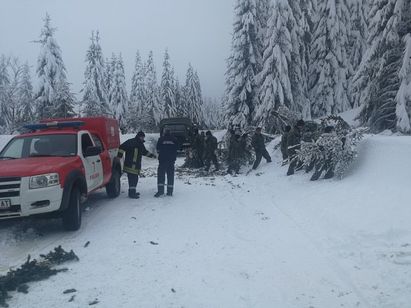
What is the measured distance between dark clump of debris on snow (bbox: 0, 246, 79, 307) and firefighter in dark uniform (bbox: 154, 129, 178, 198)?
544 centimetres

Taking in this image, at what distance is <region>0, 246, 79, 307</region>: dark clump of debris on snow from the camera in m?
5.77

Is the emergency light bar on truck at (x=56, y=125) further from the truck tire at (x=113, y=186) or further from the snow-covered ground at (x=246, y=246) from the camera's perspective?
the snow-covered ground at (x=246, y=246)

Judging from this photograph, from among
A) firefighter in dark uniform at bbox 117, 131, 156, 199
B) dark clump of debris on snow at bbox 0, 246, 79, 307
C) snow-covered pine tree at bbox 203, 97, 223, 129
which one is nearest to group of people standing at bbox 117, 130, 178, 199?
firefighter in dark uniform at bbox 117, 131, 156, 199

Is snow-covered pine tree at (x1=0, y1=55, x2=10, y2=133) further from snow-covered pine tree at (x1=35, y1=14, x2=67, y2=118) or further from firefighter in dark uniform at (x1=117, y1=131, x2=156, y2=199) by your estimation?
firefighter in dark uniform at (x1=117, y1=131, x2=156, y2=199)

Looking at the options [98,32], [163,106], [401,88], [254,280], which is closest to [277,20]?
[401,88]

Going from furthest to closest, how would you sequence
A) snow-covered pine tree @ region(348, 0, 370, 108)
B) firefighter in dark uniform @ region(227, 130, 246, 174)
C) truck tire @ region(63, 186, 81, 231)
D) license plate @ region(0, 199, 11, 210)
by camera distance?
snow-covered pine tree @ region(348, 0, 370, 108)
firefighter in dark uniform @ region(227, 130, 246, 174)
truck tire @ region(63, 186, 81, 231)
license plate @ region(0, 199, 11, 210)

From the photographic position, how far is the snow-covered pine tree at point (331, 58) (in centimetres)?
3231

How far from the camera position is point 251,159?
19.8 meters

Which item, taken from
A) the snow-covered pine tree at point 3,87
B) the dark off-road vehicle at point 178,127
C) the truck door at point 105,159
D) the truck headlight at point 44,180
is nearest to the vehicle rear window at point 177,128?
the dark off-road vehicle at point 178,127

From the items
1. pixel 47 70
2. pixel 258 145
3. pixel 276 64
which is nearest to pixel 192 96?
pixel 47 70

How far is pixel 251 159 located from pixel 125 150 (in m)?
8.45

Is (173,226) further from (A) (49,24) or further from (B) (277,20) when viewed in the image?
(A) (49,24)

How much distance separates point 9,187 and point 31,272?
2022mm

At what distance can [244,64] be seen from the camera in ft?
107
